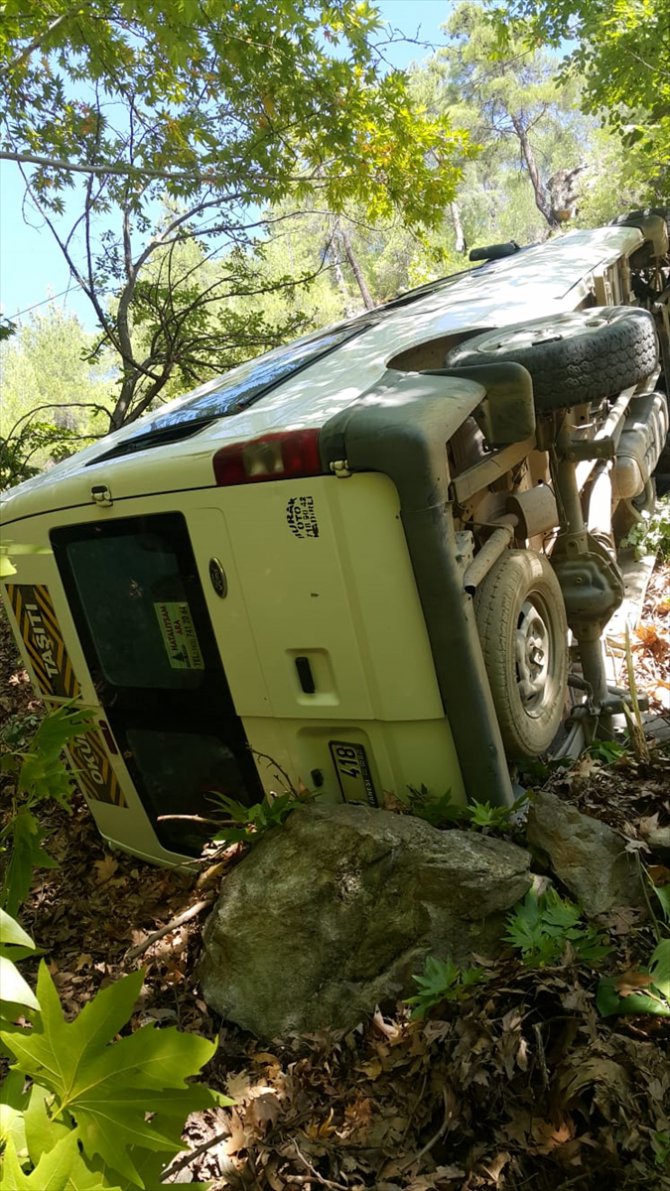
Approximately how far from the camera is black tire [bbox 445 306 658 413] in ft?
10.8

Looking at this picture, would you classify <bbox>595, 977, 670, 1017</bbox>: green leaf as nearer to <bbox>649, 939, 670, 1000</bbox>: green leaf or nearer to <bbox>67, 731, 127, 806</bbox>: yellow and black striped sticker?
<bbox>649, 939, 670, 1000</bbox>: green leaf

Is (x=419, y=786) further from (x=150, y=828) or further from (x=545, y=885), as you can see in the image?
(x=150, y=828)

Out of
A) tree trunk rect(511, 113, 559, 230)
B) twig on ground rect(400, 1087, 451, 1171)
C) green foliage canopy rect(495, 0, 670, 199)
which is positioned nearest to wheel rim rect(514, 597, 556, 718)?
twig on ground rect(400, 1087, 451, 1171)

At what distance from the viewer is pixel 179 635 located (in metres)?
3.44

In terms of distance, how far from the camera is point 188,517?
3227mm

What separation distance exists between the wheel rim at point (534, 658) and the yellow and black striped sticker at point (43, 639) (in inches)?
78.8

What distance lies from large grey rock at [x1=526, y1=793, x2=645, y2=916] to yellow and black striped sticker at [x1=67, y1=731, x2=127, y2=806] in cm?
207

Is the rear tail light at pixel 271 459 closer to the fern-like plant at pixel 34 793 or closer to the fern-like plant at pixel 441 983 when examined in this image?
the fern-like plant at pixel 34 793

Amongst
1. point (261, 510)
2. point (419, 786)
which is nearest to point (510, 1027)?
point (419, 786)

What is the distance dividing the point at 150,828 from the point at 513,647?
200cm

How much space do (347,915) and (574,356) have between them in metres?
2.25

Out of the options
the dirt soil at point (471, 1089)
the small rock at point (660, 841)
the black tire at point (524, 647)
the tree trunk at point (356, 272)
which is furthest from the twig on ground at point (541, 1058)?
the tree trunk at point (356, 272)

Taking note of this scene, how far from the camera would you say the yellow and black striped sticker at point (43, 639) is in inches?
154

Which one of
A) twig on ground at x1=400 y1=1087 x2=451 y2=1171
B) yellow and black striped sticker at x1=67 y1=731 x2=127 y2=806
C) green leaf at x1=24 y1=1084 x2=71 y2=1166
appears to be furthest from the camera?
yellow and black striped sticker at x1=67 y1=731 x2=127 y2=806
